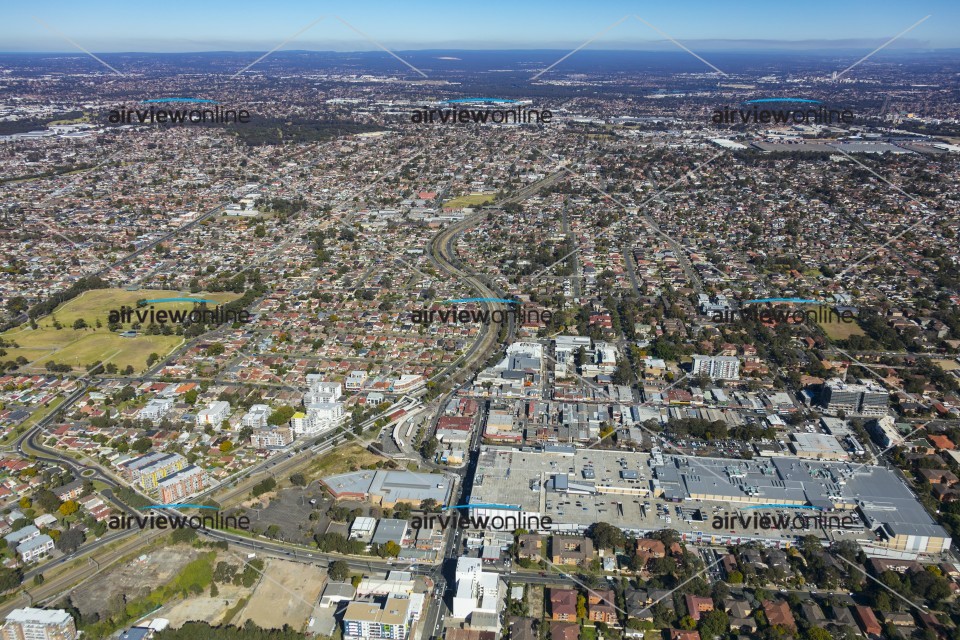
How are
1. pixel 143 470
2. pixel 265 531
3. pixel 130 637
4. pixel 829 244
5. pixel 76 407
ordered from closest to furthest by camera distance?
pixel 130 637, pixel 265 531, pixel 143 470, pixel 76 407, pixel 829 244

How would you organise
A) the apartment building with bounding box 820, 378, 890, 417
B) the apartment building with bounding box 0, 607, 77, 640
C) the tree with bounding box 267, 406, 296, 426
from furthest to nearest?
the apartment building with bounding box 820, 378, 890, 417, the tree with bounding box 267, 406, 296, 426, the apartment building with bounding box 0, 607, 77, 640

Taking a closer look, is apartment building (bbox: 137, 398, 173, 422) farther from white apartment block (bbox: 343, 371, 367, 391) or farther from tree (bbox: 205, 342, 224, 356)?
white apartment block (bbox: 343, 371, 367, 391)

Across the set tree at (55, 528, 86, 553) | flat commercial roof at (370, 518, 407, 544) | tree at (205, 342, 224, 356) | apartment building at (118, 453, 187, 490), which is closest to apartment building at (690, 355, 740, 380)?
flat commercial roof at (370, 518, 407, 544)

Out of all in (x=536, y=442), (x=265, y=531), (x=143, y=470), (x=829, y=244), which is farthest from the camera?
(x=829, y=244)

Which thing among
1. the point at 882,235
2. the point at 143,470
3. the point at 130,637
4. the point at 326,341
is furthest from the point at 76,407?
the point at 882,235

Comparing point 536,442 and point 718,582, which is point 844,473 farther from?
point 536,442

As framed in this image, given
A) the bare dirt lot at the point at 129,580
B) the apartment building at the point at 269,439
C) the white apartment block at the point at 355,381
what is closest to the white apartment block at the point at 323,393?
the white apartment block at the point at 355,381

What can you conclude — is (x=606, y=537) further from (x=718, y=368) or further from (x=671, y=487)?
(x=718, y=368)

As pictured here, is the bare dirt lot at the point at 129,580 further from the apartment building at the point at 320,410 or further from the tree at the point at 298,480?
the apartment building at the point at 320,410
